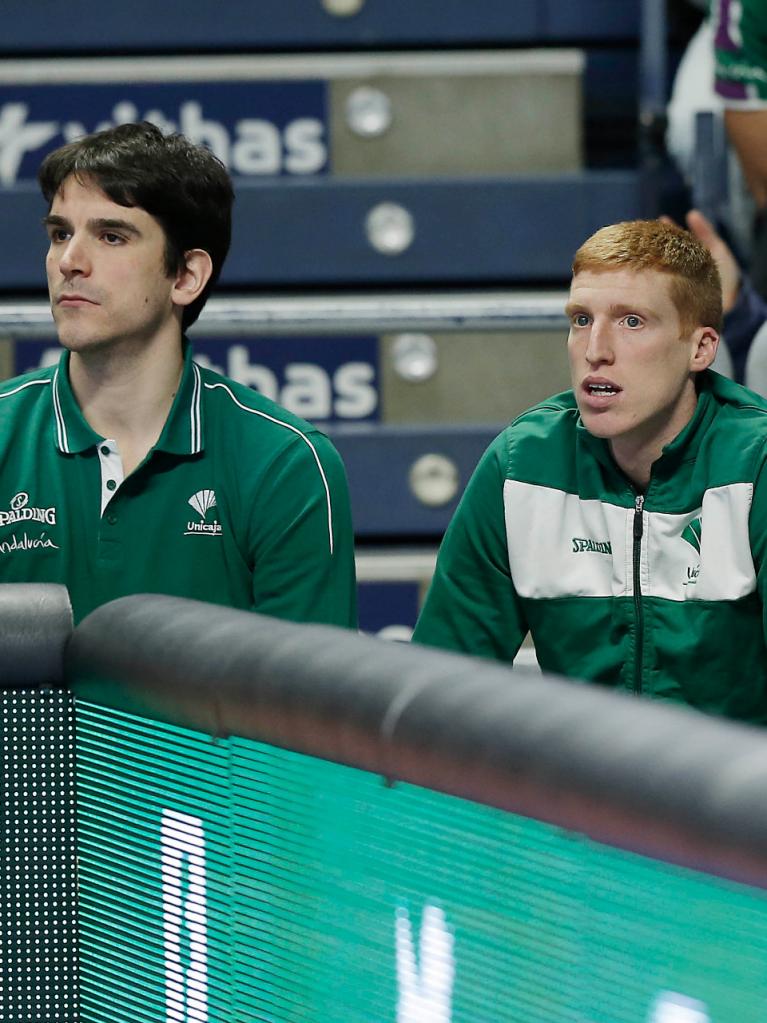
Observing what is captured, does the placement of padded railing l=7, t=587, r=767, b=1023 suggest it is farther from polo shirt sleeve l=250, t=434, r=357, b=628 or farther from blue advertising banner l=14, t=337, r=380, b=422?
blue advertising banner l=14, t=337, r=380, b=422

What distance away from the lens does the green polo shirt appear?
2.46m

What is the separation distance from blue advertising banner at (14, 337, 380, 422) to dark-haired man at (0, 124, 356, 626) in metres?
1.62

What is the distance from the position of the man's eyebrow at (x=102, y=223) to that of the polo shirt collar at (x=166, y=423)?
0.21 meters

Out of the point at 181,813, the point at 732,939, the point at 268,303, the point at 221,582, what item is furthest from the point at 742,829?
the point at 268,303

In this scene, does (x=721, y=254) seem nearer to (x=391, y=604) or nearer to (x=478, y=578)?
(x=391, y=604)

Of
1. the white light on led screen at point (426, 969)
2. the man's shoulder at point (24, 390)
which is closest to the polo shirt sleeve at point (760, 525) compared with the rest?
the man's shoulder at point (24, 390)

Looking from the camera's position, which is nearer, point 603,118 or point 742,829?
point 742,829

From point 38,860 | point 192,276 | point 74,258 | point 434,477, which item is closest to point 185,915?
point 38,860

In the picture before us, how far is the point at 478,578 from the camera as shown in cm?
245

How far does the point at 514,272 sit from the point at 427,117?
437 millimetres

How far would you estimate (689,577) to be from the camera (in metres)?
2.36

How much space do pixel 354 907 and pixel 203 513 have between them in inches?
53.0

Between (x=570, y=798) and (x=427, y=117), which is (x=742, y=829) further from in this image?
(x=427, y=117)

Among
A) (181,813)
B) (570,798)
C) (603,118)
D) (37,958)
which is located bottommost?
(37,958)
